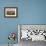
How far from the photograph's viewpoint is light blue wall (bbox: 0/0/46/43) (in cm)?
479


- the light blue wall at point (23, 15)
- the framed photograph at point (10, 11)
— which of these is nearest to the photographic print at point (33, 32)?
the light blue wall at point (23, 15)

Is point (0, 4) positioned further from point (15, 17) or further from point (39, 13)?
point (39, 13)

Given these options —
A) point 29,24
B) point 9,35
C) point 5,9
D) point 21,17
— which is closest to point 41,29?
point 29,24

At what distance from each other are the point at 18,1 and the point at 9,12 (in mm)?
508

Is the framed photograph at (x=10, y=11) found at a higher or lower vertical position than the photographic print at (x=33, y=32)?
higher

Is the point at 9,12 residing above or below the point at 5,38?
above

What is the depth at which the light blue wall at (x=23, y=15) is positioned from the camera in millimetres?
4789

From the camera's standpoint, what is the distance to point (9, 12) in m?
4.80

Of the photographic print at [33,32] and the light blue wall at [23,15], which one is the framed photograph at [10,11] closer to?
the light blue wall at [23,15]

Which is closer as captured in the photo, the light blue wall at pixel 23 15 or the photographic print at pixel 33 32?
the photographic print at pixel 33 32

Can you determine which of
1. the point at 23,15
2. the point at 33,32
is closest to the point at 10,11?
the point at 23,15

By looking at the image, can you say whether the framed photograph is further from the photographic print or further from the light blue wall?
the photographic print

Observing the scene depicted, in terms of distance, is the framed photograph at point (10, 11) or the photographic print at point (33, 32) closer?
the photographic print at point (33, 32)

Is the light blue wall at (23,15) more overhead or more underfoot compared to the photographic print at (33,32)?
more overhead
